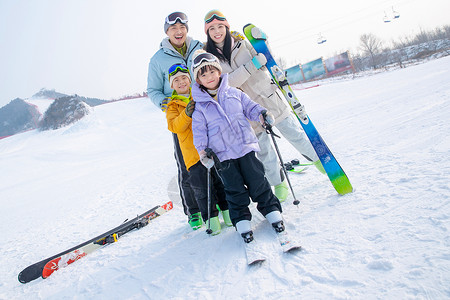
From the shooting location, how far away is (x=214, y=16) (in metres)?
2.64

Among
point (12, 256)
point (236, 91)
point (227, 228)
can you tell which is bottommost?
point (227, 228)

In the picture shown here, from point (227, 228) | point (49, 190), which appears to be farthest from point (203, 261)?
point (49, 190)

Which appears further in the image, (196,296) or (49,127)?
(49,127)

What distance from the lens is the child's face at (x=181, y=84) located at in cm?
267

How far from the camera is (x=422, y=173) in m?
2.17

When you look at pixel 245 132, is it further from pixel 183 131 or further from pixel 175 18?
pixel 175 18

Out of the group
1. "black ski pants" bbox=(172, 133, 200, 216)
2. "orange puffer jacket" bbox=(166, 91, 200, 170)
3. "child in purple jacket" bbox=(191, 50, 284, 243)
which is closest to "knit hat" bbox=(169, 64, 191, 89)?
"orange puffer jacket" bbox=(166, 91, 200, 170)

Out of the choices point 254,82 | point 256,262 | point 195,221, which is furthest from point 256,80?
point 256,262

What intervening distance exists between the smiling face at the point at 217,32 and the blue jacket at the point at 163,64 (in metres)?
0.29

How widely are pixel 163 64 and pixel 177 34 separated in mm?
368

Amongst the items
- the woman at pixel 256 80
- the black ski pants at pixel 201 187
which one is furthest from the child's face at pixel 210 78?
the black ski pants at pixel 201 187

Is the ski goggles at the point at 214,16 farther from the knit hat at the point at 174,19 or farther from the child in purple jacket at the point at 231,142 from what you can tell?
the child in purple jacket at the point at 231,142

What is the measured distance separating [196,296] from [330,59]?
1375 inches

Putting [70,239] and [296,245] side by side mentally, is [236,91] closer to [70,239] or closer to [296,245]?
[296,245]
